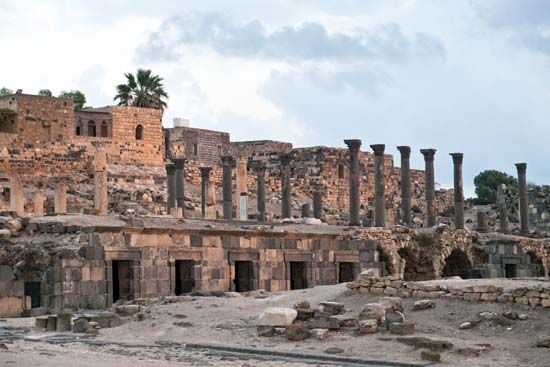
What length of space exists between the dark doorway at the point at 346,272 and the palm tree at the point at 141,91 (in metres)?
34.9

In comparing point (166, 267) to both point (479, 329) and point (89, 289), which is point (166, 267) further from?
point (479, 329)

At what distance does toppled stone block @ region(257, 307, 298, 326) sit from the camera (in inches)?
918

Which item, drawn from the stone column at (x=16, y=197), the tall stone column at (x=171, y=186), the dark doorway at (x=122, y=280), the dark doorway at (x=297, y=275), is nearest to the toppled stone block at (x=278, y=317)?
the dark doorway at (x=122, y=280)

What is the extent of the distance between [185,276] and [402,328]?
14516 millimetres

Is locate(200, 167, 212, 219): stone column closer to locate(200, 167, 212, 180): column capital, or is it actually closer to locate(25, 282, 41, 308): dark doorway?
locate(200, 167, 212, 180): column capital

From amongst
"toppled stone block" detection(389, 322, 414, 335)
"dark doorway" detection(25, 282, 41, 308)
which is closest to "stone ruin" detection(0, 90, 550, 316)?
"dark doorway" detection(25, 282, 41, 308)

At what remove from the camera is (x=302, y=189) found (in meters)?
72.8

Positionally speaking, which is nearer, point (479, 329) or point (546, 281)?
point (479, 329)

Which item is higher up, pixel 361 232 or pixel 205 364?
pixel 361 232

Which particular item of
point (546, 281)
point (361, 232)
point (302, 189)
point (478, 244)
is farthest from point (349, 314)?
point (302, 189)

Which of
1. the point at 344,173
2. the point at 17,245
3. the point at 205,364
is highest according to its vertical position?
the point at 344,173

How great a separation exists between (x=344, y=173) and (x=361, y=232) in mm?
33638

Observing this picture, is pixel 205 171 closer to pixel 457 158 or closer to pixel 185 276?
pixel 457 158

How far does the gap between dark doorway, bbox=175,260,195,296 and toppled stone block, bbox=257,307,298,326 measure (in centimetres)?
1182
